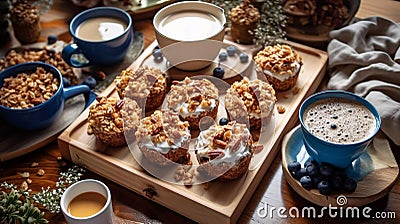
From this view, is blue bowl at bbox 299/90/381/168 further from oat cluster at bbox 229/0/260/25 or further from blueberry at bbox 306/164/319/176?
oat cluster at bbox 229/0/260/25

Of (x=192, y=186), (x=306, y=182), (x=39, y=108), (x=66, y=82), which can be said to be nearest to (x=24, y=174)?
(x=39, y=108)

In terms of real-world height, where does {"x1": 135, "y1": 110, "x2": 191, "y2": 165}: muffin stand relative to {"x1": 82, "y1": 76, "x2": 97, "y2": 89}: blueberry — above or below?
above

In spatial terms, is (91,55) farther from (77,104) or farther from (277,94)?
(277,94)

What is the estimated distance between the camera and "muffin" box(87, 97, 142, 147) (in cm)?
123

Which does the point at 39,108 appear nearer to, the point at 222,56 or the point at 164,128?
the point at 164,128

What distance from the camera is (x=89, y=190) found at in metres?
1.11

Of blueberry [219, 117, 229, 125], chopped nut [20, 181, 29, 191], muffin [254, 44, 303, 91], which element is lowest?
chopped nut [20, 181, 29, 191]

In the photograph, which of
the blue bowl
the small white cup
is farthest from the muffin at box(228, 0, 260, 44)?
the small white cup

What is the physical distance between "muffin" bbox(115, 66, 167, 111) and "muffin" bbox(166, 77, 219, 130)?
4 cm

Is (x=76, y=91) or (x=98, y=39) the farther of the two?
(x=98, y=39)

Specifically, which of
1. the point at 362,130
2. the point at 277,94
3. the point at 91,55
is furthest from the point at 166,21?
the point at 362,130

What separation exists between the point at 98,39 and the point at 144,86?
0.28 m

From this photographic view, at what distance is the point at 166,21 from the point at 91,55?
23 centimetres

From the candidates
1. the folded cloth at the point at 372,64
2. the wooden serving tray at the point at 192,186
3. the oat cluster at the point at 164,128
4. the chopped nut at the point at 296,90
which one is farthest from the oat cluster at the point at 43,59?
the folded cloth at the point at 372,64
